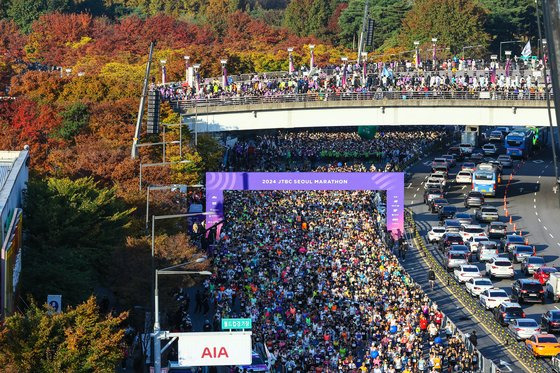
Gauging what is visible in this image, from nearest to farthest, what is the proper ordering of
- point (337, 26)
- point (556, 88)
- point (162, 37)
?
1. point (556, 88)
2. point (162, 37)
3. point (337, 26)

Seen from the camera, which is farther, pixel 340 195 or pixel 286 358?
pixel 340 195

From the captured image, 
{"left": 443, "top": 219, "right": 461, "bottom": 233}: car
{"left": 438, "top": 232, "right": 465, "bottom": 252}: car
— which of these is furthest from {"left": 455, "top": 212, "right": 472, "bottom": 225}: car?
{"left": 438, "top": 232, "right": 465, "bottom": 252}: car

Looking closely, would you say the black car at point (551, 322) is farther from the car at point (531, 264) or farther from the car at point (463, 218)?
the car at point (463, 218)

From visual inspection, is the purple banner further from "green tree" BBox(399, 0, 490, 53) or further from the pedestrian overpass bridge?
"green tree" BBox(399, 0, 490, 53)

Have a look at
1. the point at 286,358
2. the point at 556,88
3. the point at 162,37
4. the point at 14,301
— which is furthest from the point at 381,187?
the point at 162,37

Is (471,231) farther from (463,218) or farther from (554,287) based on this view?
(554,287)

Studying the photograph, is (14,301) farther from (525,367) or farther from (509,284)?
(509,284)

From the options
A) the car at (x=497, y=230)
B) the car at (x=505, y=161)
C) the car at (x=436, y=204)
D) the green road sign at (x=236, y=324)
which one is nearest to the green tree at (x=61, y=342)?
the green road sign at (x=236, y=324)
